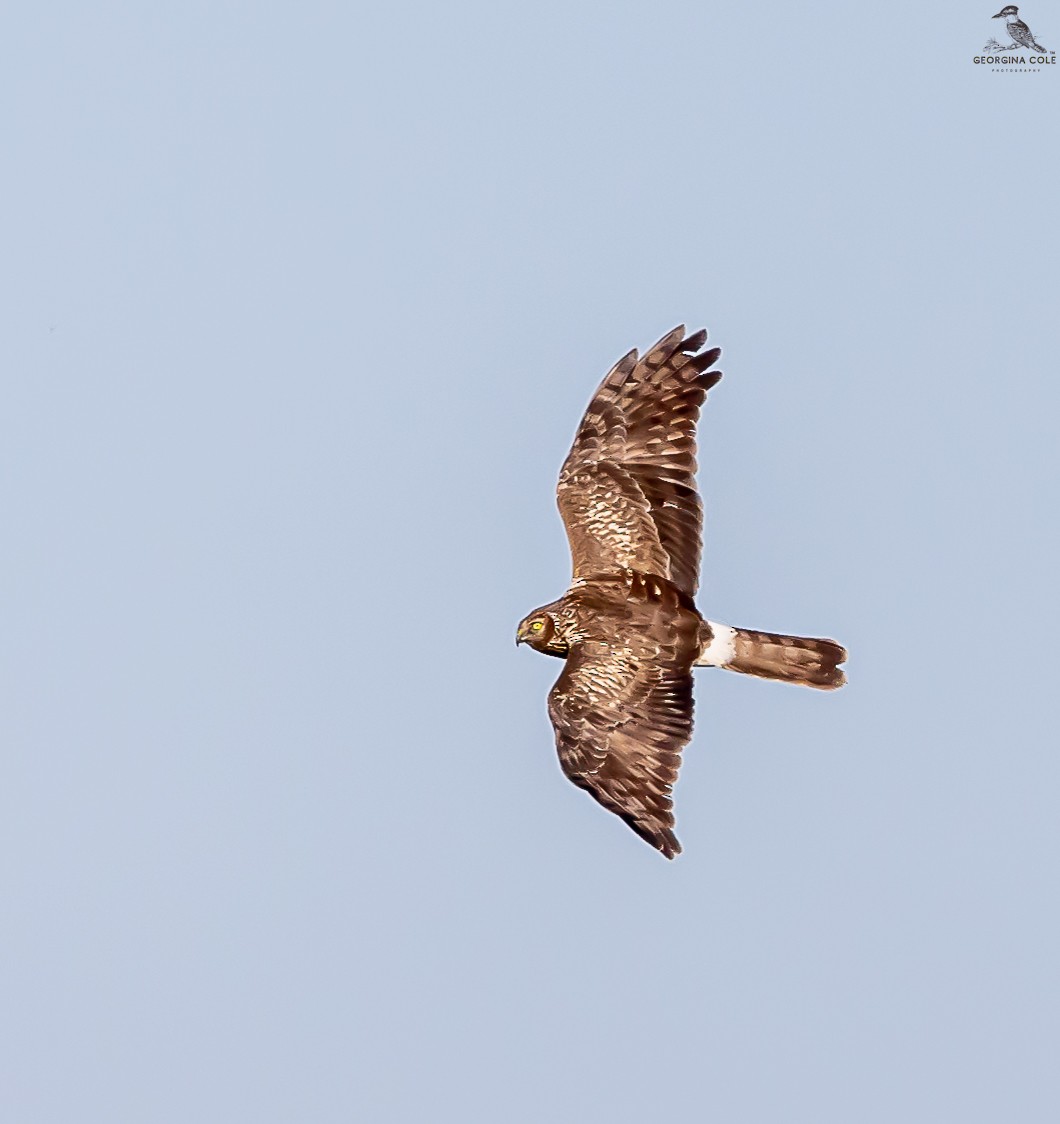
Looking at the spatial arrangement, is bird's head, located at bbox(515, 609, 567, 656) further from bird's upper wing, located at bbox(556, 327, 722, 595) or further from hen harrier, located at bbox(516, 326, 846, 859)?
bird's upper wing, located at bbox(556, 327, 722, 595)

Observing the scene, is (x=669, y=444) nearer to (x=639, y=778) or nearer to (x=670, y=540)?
(x=670, y=540)

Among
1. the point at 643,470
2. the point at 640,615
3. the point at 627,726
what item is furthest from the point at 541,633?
→ the point at 643,470

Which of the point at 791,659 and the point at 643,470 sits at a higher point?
the point at 643,470

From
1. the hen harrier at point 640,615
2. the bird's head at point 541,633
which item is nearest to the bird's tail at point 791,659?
the hen harrier at point 640,615

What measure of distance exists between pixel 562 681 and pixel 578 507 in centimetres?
221

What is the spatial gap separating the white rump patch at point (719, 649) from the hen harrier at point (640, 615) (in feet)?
0.04

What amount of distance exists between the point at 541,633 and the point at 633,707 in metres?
1.31

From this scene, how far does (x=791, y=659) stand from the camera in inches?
922

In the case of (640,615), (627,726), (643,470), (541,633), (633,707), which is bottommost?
(627,726)

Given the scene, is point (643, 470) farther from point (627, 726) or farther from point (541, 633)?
point (627, 726)

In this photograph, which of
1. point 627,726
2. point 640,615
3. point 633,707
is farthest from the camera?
point 640,615

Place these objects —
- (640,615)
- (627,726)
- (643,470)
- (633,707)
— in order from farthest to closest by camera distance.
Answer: (643,470) → (640,615) → (633,707) → (627,726)

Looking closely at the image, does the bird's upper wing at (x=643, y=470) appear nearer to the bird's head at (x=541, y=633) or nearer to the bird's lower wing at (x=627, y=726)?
the bird's head at (x=541, y=633)

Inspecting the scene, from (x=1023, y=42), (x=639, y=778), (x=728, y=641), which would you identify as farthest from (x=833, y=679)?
(x=1023, y=42)
